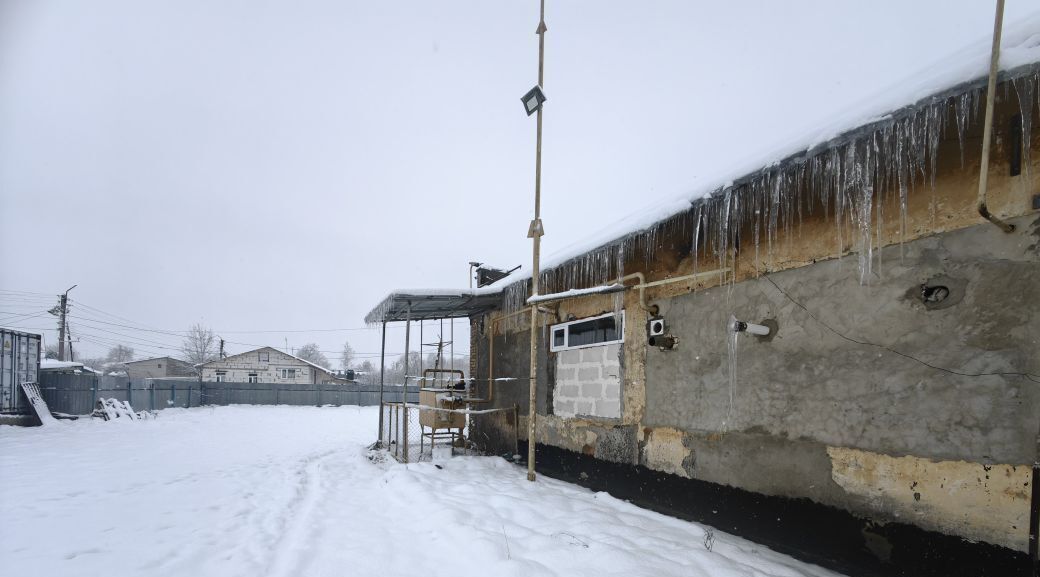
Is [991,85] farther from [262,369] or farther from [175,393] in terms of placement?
[262,369]

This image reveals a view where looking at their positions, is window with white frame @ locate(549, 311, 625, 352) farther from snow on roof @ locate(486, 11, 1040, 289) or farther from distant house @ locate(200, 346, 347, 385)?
distant house @ locate(200, 346, 347, 385)

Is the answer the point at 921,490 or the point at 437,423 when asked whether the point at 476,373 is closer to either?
the point at 437,423

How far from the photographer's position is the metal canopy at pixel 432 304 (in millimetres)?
8117

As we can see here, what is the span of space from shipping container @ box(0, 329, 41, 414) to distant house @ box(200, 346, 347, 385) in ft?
84.6

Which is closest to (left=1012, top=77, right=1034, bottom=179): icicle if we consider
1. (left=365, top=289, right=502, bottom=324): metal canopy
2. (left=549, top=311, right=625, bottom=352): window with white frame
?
(left=549, top=311, right=625, bottom=352): window with white frame

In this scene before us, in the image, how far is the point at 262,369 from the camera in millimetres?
41156

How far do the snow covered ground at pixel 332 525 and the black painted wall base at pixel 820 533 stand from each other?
17cm

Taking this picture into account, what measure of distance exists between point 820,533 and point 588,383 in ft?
10.3

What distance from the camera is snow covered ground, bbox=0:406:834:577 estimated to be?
11.7ft

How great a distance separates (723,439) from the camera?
171 inches

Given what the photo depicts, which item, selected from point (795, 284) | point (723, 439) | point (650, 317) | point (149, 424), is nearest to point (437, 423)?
point (650, 317)

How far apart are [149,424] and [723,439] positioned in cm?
1887

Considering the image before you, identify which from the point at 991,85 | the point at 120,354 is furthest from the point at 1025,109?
the point at 120,354

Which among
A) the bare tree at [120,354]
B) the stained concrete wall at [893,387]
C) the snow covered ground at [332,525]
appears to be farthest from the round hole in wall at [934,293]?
the bare tree at [120,354]
